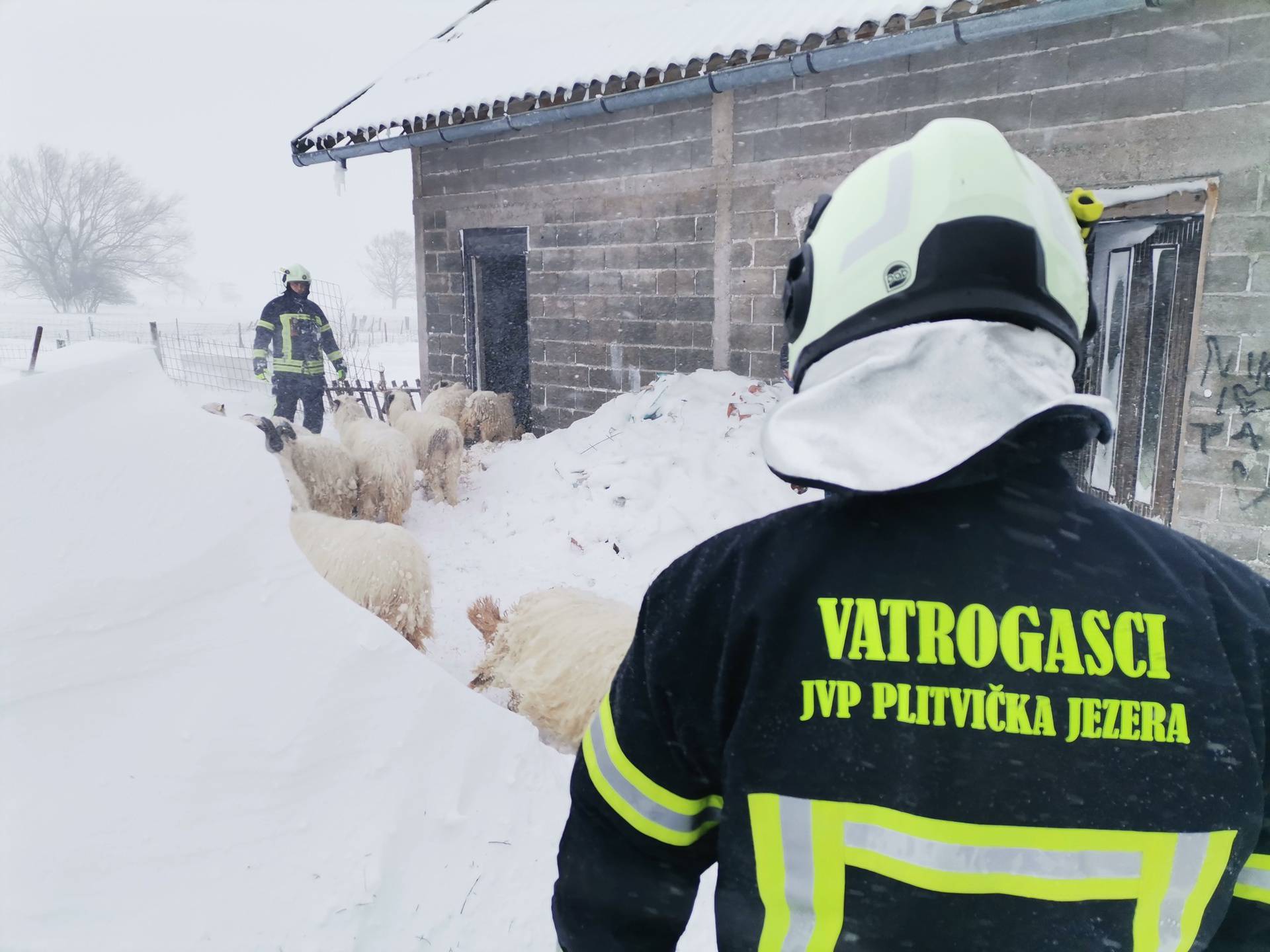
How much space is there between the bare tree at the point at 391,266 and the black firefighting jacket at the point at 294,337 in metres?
59.4

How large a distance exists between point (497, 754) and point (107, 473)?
1.63 m

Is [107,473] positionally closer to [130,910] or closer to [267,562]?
[267,562]

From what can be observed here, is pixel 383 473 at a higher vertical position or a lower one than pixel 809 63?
lower

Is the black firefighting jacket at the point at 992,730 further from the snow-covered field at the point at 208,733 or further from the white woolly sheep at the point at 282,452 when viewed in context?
the white woolly sheep at the point at 282,452

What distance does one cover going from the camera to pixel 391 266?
6969 cm

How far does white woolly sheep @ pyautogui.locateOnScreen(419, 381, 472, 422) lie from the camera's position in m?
9.14

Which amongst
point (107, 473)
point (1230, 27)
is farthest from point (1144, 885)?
point (1230, 27)

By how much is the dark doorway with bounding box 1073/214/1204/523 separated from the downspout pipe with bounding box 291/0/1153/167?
4.47 feet

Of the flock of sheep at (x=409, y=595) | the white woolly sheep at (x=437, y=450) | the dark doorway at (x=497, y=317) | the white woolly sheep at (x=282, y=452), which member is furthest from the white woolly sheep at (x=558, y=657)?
the dark doorway at (x=497, y=317)

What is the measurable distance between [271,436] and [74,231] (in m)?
37.8

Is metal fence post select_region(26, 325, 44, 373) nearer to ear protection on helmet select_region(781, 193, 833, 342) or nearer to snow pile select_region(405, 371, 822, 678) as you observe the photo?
snow pile select_region(405, 371, 822, 678)

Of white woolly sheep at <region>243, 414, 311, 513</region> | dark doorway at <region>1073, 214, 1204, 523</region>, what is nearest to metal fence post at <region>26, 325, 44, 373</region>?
white woolly sheep at <region>243, 414, 311, 513</region>

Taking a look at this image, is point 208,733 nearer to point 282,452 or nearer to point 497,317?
point 282,452

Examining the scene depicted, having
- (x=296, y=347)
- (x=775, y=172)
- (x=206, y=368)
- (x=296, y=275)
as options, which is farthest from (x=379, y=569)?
(x=206, y=368)
